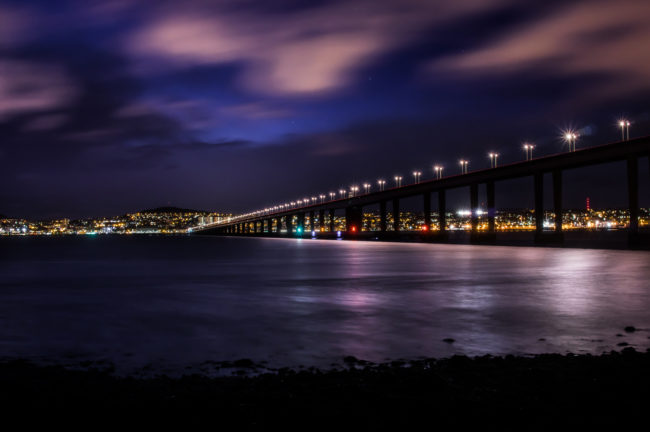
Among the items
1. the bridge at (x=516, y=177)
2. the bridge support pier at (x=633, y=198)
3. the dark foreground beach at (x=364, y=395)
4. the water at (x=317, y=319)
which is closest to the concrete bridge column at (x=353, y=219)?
the bridge at (x=516, y=177)

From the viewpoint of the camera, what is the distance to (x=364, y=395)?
7.35 meters

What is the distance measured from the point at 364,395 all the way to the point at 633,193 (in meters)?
72.0

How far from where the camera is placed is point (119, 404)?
7.16m

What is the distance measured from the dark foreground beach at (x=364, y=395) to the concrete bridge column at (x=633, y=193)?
67.4 m

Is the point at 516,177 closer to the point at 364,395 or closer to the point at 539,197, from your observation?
the point at 539,197

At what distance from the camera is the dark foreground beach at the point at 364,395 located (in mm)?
6422

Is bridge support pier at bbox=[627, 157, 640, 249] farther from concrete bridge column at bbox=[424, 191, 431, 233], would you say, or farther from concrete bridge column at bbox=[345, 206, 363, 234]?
concrete bridge column at bbox=[345, 206, 363, 234]

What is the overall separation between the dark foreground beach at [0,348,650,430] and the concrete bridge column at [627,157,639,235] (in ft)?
221

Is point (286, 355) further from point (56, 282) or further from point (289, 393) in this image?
point (56, 282)

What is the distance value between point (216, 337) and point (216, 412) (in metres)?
6.45

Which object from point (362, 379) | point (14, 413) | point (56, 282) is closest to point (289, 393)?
point (362, 379)

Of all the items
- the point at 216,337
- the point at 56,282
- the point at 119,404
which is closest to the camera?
the point at 119,404

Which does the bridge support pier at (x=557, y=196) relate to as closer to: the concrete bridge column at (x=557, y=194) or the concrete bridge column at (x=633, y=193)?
the concrete bridge column at (x=557, y=194)

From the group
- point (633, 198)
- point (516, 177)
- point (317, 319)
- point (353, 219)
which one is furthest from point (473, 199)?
point (317, 319)
